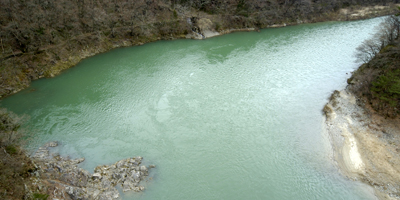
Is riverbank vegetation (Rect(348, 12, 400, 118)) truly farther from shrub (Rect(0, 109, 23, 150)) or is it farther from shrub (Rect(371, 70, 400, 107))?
shrub (Rect(0, 109, 23, 150))

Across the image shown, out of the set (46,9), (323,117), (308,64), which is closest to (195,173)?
(323,117)

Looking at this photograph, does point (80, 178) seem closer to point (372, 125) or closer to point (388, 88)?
point (372, 125)

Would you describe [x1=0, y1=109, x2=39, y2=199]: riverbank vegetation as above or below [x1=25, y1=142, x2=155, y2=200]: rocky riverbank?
above

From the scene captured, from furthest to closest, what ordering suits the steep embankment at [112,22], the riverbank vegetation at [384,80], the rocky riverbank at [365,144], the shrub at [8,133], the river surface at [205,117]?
the steep embankment at [112,22]
the riverbank vegetation at [384,80]
the river surface at [205,117]
the rocky riverbank at [365,144]
the shrub at [8,133]

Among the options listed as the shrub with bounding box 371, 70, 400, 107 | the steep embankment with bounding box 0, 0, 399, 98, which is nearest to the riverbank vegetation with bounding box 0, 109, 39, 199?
the steep embankment with bounding box 0, 0, 399, 98

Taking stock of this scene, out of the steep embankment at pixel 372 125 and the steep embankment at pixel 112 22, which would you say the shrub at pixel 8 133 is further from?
the steep embankment at pixel 372 125

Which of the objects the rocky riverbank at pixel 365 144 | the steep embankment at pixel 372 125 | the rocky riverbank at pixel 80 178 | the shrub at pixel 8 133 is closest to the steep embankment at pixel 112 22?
the shrub at pixel 8 133

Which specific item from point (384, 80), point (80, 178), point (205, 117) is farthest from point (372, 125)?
point (80, 178)

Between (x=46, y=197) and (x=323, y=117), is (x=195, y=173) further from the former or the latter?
(x=323, y=117)
